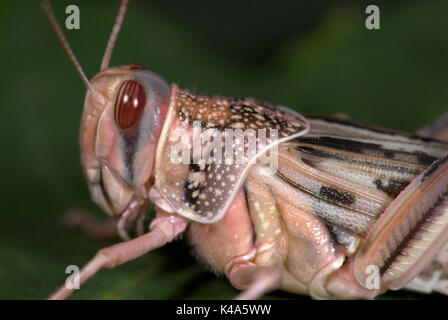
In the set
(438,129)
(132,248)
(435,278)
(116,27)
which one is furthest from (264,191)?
(438,129)

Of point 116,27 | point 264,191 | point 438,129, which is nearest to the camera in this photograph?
point 264,191

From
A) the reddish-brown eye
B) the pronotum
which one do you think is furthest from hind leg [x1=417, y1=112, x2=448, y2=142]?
the reddish-brown eye

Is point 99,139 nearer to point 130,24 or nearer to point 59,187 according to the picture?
point 59,187

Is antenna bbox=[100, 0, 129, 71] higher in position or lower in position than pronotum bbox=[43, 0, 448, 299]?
higher

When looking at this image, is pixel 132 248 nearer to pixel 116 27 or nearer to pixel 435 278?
pixel 116 27

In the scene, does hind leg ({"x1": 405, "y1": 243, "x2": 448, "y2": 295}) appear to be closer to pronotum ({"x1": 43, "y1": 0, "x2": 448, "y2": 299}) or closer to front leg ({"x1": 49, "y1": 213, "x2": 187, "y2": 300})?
pronotum ({"x1": 43, "y1": 0, "x2": 448, "y2": 299})

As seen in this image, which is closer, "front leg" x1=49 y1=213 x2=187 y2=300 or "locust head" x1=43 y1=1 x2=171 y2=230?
"front leg" x1=49 y1=213 x2=187 y2=300

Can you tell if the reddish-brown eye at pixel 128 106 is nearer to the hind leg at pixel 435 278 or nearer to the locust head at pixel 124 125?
the locust head at pixel 124 125

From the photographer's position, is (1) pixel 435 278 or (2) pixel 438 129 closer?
(1) pixel 435 278
